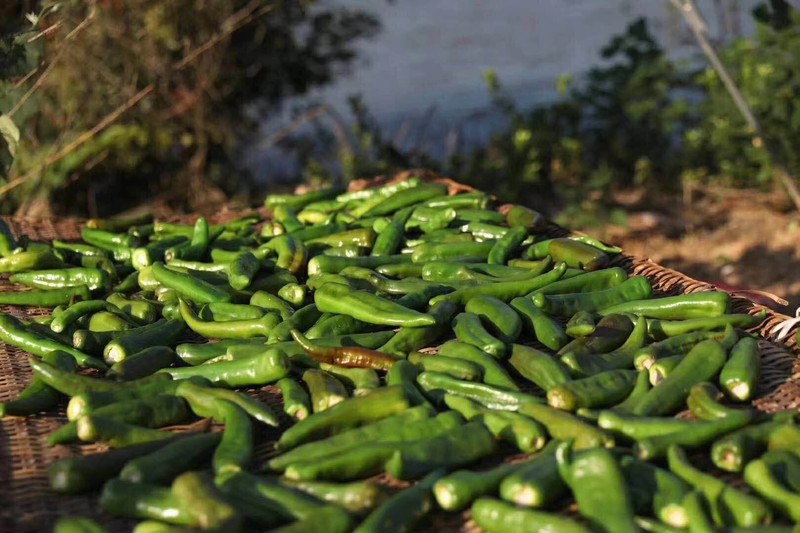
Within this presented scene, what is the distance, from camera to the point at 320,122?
8.78m

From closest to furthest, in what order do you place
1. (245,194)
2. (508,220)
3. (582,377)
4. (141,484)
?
(141,484) < (582,377) < (508,220) < (245,194)

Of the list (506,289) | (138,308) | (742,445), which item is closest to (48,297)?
(138,308)

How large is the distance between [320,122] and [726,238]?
4.38 meters

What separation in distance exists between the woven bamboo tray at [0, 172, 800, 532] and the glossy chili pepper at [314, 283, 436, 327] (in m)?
0.45

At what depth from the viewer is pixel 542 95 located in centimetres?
1023

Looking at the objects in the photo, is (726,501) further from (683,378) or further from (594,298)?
(594,298)

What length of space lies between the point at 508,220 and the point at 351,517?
2.42 meters

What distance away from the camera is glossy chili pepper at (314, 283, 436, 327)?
9.18 feet

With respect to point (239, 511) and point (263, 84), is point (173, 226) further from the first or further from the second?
point (263, 84)

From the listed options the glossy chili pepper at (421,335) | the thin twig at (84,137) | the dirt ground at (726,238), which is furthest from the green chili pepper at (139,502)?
the dirt ground at (726,238)

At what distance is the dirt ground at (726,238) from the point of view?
622 centimetres

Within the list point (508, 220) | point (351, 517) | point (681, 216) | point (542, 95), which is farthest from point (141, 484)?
point (542, 95)

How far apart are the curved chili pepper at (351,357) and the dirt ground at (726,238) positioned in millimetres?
4015

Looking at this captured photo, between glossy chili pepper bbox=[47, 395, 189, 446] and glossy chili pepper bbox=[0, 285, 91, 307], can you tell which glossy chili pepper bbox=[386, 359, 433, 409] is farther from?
glossy chili pepper bbox=[0, 285, 91, 307]
